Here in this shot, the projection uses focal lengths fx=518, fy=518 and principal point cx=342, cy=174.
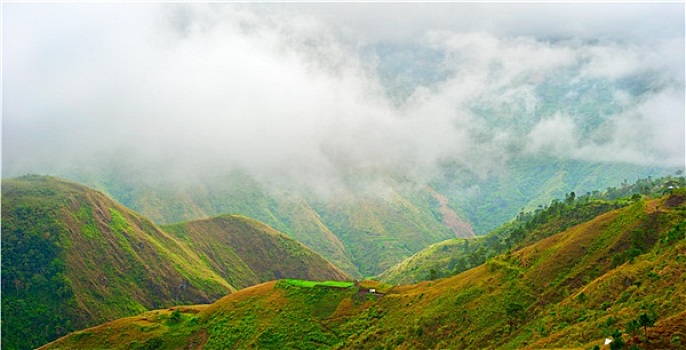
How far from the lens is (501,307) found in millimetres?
107938

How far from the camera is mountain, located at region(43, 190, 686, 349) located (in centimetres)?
8656

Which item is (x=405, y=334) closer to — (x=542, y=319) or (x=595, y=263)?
(x=542, y=319)

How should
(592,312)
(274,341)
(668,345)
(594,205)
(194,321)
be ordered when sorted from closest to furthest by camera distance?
(668,345) → (592,312) → (274,341) → (194,321) → (594,205)

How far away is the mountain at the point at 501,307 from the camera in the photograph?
3408 inches

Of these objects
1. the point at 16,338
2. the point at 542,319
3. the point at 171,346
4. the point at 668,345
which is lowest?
the point at 16,338

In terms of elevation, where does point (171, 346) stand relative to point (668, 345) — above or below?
below

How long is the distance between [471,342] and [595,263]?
107 feet

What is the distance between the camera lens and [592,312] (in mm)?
90250

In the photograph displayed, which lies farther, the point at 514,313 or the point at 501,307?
the point at 501,307

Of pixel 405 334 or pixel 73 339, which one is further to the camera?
pixel 73 339

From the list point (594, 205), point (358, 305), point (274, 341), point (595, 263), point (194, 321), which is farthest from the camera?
point (594, 205)

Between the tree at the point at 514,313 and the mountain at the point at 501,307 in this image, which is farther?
the tree at the point at 514,313

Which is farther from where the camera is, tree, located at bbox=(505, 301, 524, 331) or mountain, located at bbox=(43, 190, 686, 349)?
tree, located at bbox=(505, 301, 524, 331)

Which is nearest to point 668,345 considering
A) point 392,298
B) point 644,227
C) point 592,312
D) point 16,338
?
point 592,312
